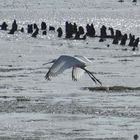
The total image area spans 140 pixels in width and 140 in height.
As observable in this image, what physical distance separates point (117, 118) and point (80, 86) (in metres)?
6.42

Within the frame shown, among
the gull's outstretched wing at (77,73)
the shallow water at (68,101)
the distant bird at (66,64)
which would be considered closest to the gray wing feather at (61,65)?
the distant bird at (66,64)

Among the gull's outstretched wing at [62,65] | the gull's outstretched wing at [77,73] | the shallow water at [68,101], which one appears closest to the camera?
the gull's outstretched wing at [62,65]

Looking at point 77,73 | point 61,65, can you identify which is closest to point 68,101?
point 77,73

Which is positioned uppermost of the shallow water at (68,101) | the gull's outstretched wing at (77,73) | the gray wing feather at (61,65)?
the gray wing feather at (61,65)

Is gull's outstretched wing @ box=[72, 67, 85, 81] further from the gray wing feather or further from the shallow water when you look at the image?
the shallow water

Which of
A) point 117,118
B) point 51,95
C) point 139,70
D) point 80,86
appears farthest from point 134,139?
point 139,70

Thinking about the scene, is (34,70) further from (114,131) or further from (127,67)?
(114,131)

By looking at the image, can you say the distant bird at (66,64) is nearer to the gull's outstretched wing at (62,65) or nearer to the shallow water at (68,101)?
the gull's outstretched wing at (62,65)

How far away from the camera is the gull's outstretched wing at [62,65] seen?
17.8 meters

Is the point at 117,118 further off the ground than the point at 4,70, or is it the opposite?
the point at 117,118

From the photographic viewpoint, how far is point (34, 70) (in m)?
33.7

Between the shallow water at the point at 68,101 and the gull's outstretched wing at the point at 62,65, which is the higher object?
the gull's outstretched wing at the point at 62,65

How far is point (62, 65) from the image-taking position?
59.5 feet

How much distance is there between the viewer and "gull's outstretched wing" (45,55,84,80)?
58.5ft
